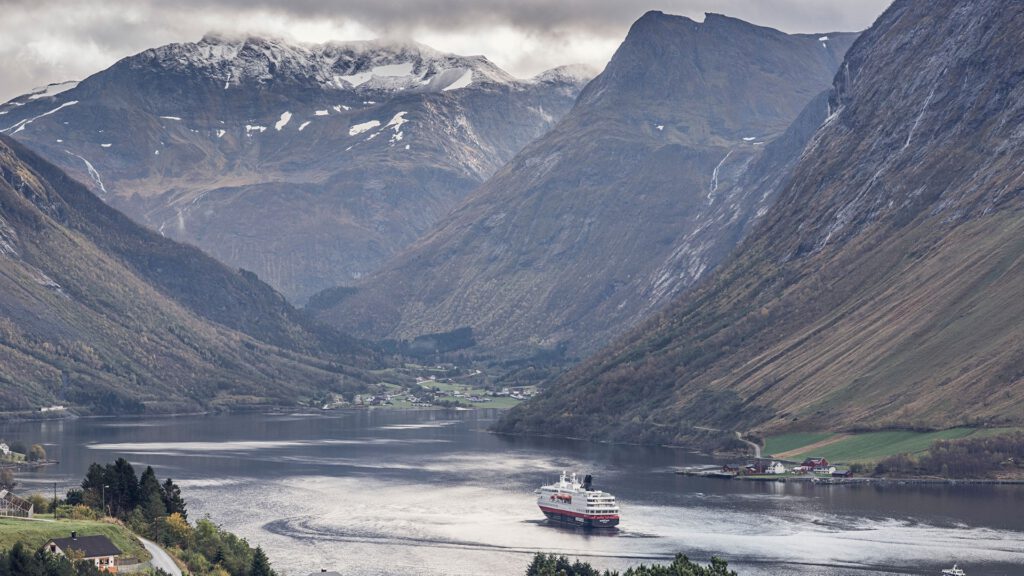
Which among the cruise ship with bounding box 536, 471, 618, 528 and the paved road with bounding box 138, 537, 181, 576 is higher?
the cruise ship with bounding box 536, 471, 618, 528

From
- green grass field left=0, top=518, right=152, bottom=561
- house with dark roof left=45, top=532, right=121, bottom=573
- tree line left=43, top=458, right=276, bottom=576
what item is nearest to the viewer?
green grass field left=0, top=518, right=152, bottom=561

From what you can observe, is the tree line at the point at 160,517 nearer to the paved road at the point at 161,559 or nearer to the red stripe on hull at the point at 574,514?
the paved road at the point at 161,559

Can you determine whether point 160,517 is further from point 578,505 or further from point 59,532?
point 578,505

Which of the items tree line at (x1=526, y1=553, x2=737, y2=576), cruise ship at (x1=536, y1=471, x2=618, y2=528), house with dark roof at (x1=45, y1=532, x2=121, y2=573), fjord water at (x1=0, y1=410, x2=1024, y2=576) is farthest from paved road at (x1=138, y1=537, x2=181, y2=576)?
cruise ship at (x1=536, y1=471, x2=618, y2=528)

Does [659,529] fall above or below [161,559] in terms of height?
above

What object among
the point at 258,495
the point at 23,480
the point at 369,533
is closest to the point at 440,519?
the point at 369,533

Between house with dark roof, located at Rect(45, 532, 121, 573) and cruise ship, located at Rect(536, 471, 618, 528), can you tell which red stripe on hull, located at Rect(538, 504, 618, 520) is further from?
house with dark roof, located at Rect(45, 532, 121, 573)

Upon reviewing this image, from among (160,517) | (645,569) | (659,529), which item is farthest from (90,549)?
(659,529)

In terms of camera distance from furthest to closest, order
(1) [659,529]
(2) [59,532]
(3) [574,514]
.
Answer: (3) [574,514]
(1) [659,529]
(2) [59,532]
